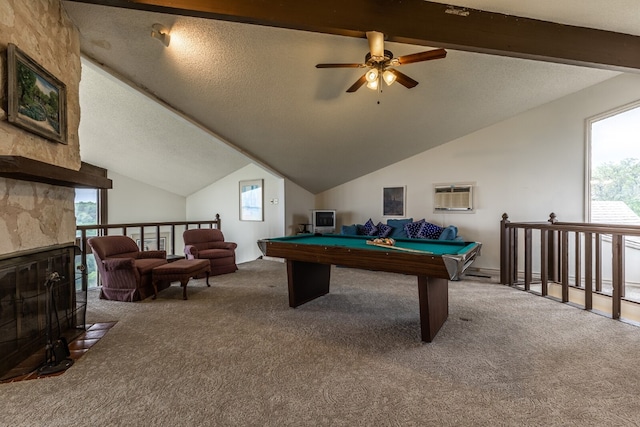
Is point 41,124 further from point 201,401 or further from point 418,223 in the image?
point 418,223

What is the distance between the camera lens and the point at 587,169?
Answer: 466 centimetres

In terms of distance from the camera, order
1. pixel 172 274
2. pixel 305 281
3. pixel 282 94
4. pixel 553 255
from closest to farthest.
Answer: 1. pixel 305 281
2. pixel 172 274
3. pixel 282 94
4. pixel 553 255

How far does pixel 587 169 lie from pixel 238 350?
5.78 m

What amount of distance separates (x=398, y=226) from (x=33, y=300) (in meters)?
5.21

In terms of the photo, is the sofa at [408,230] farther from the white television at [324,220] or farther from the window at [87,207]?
the window at [87,207]

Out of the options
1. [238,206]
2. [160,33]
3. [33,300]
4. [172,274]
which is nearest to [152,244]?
[238,206]

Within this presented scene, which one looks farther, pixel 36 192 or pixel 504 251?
pixel 504 251

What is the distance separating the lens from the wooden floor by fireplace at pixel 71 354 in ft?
6.40

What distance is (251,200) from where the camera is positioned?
698cm

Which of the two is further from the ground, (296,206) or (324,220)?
(296,206)

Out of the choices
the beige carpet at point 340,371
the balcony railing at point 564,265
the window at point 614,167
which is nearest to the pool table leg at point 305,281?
the beige carpet at point 340,371

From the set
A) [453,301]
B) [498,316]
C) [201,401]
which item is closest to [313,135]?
[453,301]

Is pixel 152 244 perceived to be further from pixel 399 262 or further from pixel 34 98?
pixel 399 262

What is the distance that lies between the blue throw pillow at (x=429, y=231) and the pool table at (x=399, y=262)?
2.14 m
